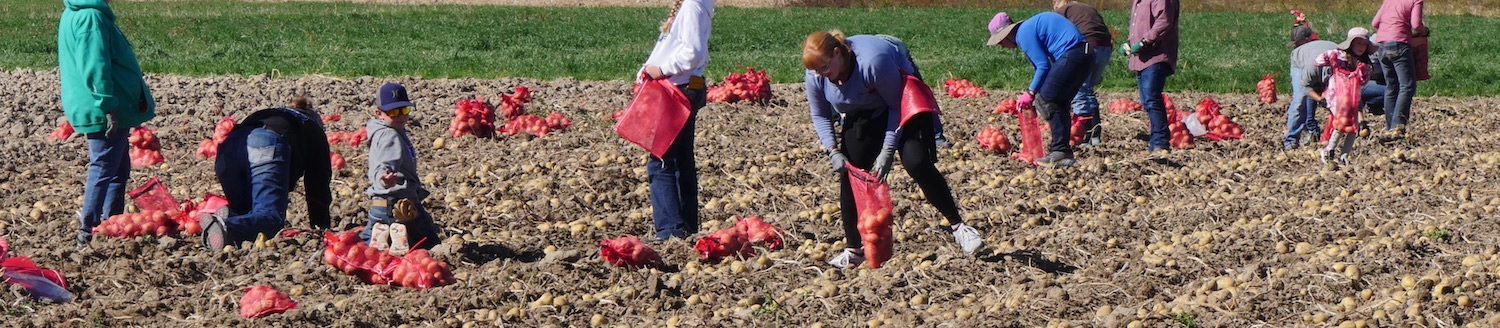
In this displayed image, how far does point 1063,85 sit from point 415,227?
366 cm

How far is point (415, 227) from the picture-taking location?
6.74m

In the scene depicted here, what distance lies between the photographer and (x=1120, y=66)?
15.5 m

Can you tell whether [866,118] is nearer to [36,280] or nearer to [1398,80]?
[36,280]

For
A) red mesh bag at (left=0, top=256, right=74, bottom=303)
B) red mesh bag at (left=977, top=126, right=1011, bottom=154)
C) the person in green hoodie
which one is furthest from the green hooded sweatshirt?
red mesh bag at (left=977, top=126, right=1011, bottom=154)

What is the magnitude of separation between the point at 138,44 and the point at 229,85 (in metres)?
7.53

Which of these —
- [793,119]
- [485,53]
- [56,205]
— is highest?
[56,205]

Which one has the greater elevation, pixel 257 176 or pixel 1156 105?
pixel 257 176

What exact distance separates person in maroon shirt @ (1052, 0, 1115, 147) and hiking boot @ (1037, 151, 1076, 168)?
46cm

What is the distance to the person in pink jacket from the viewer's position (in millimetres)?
10898

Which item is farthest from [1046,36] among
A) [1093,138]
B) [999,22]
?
[1093,138]

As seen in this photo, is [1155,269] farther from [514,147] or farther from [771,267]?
[514,147]

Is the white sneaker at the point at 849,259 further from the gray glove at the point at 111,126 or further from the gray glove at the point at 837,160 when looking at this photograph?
the gray glove at the point at 111,126

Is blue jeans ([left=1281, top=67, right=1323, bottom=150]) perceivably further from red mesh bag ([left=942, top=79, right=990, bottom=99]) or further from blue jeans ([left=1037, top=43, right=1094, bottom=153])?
red mesh bag ([left=942, top=79, right=990, bottom=99])

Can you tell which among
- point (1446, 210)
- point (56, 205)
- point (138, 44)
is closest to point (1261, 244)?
point (1446, 210)
